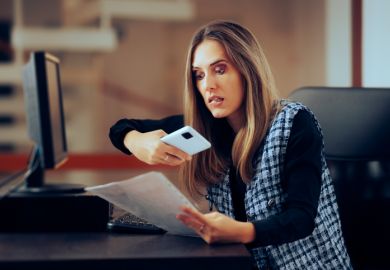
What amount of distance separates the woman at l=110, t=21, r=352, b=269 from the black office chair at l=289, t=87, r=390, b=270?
0.57ft

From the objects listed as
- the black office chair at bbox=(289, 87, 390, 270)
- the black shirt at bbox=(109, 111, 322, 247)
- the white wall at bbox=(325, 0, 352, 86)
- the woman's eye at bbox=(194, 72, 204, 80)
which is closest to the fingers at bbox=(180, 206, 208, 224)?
the black shirt at bbox=(109, 111, 322, 247)

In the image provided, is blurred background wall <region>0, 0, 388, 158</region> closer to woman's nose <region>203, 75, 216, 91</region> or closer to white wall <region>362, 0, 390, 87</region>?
white wall <region>362, 0, 390, 87</region>

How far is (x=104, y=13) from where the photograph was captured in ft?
16.3

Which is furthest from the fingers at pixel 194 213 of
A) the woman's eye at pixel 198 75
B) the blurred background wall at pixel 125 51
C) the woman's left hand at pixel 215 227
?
the blurred background wall at pixel 125 51

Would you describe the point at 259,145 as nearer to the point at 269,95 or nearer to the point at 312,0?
the point at 269,95

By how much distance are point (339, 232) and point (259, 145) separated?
269 millimetres

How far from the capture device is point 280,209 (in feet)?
4.32

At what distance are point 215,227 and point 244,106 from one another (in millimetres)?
429

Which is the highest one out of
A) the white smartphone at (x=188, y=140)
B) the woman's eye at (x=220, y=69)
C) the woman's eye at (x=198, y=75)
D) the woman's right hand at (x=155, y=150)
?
the woman's eye at (x=220, y=69)

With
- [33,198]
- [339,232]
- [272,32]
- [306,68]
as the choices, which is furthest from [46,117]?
[272,32]

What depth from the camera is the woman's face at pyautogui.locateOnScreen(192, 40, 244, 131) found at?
1.34 metres

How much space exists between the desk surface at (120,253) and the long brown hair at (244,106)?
0.27m

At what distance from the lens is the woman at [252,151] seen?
128 centimetres

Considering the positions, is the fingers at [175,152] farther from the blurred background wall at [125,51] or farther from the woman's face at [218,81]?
the blurred background wall at [125,51]
